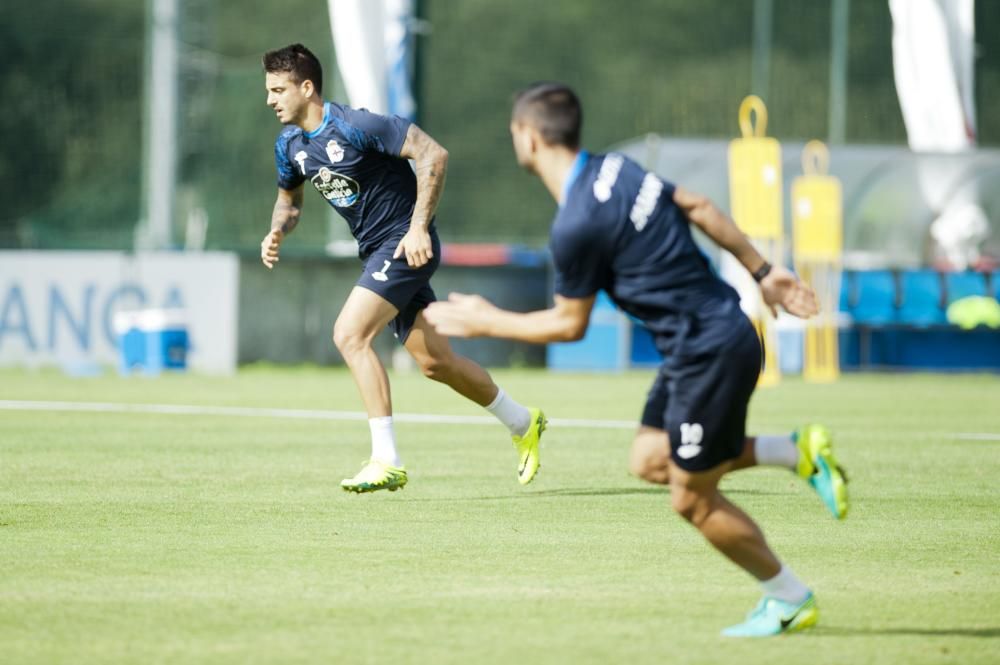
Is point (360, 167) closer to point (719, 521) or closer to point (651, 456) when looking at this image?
point (651, 456)

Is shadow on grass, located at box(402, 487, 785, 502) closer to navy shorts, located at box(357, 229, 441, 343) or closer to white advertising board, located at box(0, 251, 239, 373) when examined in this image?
navy shorts, located at box(357, 229, 441, 343)

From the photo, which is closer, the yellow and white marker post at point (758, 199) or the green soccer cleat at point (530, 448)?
the green soccer cleat at point (530, 448)

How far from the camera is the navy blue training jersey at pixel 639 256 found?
603cm

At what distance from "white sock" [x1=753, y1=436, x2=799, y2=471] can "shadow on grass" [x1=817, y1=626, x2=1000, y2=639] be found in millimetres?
604

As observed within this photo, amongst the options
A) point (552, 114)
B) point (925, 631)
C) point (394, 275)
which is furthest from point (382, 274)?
point (925, 631)

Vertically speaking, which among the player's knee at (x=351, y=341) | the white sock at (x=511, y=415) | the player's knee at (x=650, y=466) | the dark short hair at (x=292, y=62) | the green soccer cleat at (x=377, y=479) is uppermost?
the dark short hair at (x=292, y=62)

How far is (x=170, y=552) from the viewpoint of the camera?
25.6 feet

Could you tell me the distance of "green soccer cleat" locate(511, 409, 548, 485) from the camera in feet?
33.8

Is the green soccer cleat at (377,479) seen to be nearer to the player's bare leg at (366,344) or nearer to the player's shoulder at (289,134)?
the player's bare leg at (366,344)

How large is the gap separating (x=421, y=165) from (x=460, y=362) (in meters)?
1.25

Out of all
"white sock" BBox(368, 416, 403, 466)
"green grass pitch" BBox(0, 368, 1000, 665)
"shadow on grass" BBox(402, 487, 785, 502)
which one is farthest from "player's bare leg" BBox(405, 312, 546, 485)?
"white sock" BBox(368, 416, 403, 466)

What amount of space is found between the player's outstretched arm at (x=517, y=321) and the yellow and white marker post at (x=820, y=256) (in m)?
18.8

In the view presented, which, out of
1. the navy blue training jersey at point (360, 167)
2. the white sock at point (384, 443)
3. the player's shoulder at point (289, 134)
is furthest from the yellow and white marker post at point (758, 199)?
the white sock at point (384, 443)

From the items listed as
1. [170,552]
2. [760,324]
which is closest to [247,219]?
[760,324]
